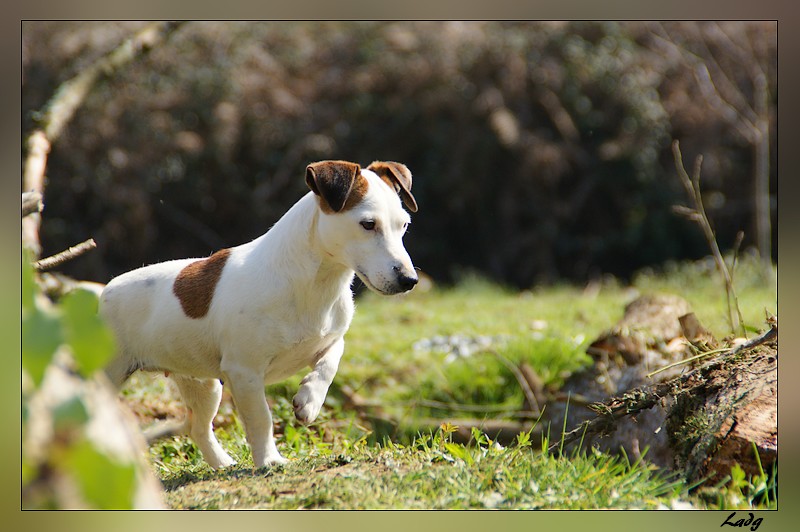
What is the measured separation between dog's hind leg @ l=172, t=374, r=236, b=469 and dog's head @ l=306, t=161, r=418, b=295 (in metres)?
1.12

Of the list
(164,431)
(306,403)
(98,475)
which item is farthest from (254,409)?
(98,475)

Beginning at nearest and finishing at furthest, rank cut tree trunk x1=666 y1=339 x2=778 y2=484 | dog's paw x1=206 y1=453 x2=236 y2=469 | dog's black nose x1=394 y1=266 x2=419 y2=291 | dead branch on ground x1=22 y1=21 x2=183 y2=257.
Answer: cut tree trunk x1=666 y1=339 x2=778 y2=484, dog's black nose x1=394 y1=266 x2=419 y2=291, dog's paw x1=206 y1=453 x2=236 y2=469, dead branch on ground x1=22 y1=21 x2=183 y2=257

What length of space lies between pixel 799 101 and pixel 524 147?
8.13 metres

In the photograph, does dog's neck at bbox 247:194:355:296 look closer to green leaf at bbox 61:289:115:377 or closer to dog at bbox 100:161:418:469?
dog at bbox 100:161:418:469

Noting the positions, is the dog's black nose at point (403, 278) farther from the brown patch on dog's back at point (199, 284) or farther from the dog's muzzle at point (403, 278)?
the brown patch on dog's back at point (199, 284)

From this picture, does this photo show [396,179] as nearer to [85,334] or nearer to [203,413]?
[203,413]

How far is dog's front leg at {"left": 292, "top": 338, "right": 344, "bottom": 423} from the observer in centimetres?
370

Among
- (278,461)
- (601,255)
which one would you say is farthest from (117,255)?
(278,461)

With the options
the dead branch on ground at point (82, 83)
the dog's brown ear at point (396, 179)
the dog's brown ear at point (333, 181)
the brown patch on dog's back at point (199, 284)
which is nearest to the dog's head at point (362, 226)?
the dog's brown ear at point (333, 181)

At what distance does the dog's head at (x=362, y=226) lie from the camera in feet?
12.1

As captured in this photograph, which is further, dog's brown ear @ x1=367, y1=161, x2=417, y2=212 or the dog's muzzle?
dog's brown ear @ x1=367, y1=161, x2=417, y2=212

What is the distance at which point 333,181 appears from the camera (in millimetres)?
3725

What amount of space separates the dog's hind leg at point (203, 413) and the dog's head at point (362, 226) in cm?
112

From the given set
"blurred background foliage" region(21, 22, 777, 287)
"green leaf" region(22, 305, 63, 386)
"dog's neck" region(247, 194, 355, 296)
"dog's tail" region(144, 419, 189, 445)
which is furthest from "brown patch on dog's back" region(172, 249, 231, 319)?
"blurred background foliage" region(21, 22, 777, 287)
